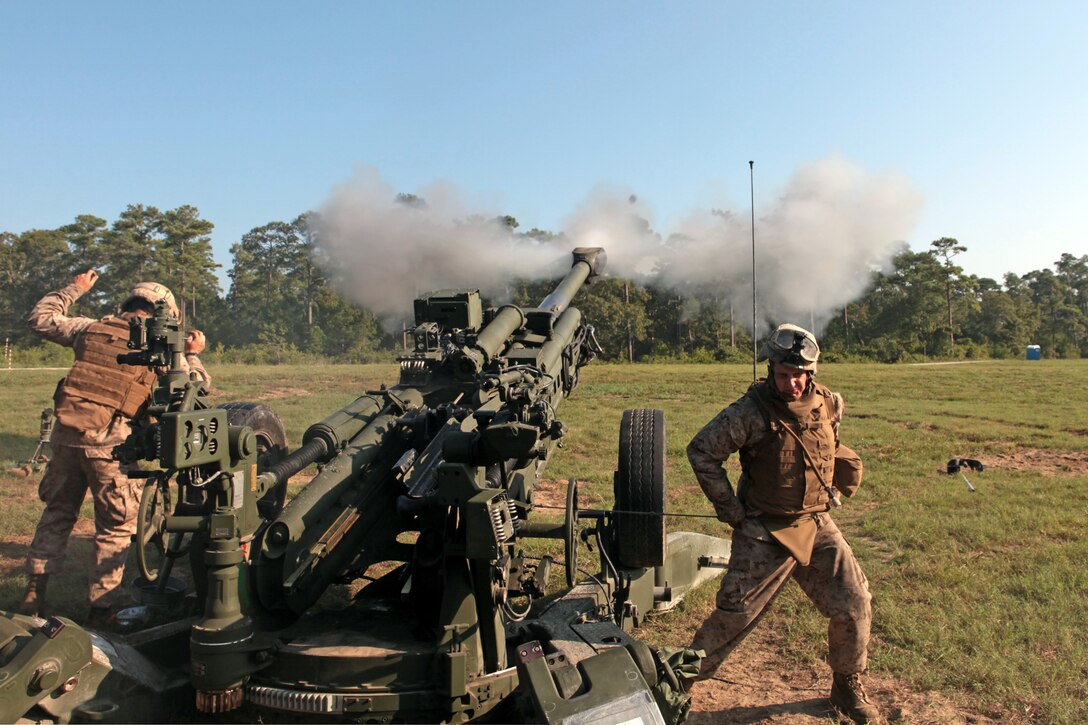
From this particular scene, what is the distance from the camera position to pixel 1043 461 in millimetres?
10773

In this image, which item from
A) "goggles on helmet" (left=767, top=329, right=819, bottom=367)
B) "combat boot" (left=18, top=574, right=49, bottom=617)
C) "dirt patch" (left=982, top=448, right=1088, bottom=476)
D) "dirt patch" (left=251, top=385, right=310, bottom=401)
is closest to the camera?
"goggles on helmet" (left=767, top=329, right=819, bottom=367)

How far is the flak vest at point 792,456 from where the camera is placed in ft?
13.4

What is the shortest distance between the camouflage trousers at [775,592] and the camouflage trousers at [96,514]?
11.4 ft

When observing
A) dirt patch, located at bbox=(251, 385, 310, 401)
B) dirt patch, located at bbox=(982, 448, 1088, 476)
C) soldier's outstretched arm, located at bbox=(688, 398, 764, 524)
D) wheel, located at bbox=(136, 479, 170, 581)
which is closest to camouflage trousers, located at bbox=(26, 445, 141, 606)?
wheel, located at bbox=(136, 479, 170, 581)

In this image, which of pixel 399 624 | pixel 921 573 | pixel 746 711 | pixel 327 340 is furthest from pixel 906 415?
pixel 327 340

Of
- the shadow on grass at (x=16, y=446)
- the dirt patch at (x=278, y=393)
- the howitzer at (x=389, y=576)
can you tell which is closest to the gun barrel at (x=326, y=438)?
the howitzer at (x=389, y=576)

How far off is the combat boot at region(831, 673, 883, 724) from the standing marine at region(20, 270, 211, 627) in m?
3.84

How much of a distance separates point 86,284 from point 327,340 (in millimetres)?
28621

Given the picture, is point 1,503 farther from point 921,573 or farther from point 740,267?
point 740,267

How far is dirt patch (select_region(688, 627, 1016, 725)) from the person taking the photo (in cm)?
416

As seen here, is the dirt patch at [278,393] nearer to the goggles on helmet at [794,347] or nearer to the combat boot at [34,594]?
the combat boot at [34,594]

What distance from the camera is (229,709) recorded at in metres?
3.27

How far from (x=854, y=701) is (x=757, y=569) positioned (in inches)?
30.9

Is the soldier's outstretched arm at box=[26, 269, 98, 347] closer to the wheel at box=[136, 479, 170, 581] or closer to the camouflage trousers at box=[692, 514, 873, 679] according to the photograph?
the wheel at box=[136, 479, 170, 581]
